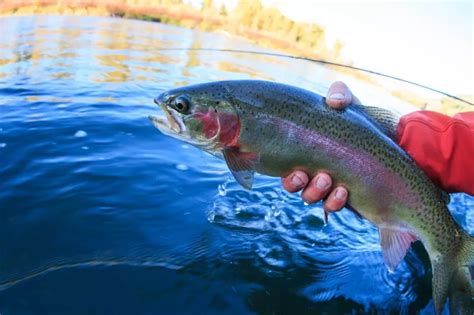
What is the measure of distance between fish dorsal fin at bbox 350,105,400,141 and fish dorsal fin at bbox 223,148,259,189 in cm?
82

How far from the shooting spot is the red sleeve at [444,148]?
9.80ft

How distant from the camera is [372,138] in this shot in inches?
106

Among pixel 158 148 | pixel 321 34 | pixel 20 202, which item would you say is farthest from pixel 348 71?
pixel 20 202

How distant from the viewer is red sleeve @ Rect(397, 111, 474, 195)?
299 cm

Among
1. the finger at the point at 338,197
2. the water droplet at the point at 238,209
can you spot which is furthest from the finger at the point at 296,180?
the water droplet at the point at 238,209

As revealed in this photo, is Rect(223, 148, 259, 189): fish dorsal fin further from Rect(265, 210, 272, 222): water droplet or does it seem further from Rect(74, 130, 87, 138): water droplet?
Rect(74, 130, 87, 138): water droplet

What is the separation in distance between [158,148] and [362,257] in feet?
12.5

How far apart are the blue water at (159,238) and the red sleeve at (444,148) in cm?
130

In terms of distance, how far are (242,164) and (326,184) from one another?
59 centimetres

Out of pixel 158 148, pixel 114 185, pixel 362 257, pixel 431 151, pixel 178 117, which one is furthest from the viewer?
pixel 158 148

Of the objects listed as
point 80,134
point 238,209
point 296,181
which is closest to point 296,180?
point 296,181

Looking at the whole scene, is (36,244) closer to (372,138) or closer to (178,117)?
(178,117)

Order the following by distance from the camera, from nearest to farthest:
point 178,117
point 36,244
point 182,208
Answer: point 178,117, point 36,244, point 182,208

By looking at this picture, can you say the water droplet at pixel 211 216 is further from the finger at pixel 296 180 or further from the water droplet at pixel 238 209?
the finger at pixel 296 180
